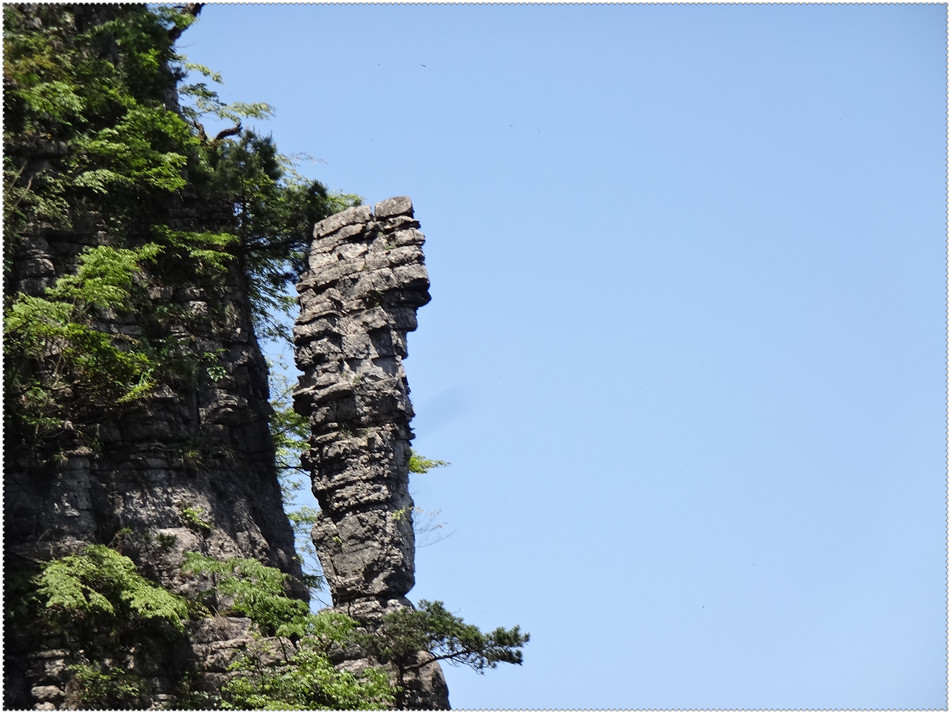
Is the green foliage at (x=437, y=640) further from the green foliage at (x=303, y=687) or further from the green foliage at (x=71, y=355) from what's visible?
the green foliage at (x=71, y=355)

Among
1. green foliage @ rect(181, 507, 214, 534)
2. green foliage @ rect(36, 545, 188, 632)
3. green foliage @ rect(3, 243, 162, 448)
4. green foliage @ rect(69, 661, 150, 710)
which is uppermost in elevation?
green foliage @ rect(3, 243, 162, 448)

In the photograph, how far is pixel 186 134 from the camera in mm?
21406

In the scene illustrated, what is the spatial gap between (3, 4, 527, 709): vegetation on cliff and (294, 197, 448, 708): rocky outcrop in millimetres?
952

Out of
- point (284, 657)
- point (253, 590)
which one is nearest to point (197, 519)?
point (253, 590)

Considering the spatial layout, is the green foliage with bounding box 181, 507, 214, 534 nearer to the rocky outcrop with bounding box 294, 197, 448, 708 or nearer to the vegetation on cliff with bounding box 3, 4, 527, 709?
the vegetation on cliff with bounding box 3, 4, 527, 709

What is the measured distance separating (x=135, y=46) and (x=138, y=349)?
5822mm

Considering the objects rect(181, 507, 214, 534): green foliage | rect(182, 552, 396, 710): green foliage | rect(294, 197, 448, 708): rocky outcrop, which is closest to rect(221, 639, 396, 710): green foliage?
rect(182, 552, 396, 710): green foliage

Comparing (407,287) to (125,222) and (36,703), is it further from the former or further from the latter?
(36,703)

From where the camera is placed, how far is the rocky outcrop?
19.2 meters

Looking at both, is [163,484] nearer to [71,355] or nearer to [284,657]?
[71,355]

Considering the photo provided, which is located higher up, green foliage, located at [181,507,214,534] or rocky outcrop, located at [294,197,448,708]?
rocky outcrop, located at [294,197,448,708]

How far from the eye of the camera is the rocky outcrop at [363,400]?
1919 centimetres

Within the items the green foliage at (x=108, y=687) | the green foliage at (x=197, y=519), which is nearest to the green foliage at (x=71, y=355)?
the green foliage at (x=197, y=519)

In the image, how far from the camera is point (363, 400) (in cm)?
2011
